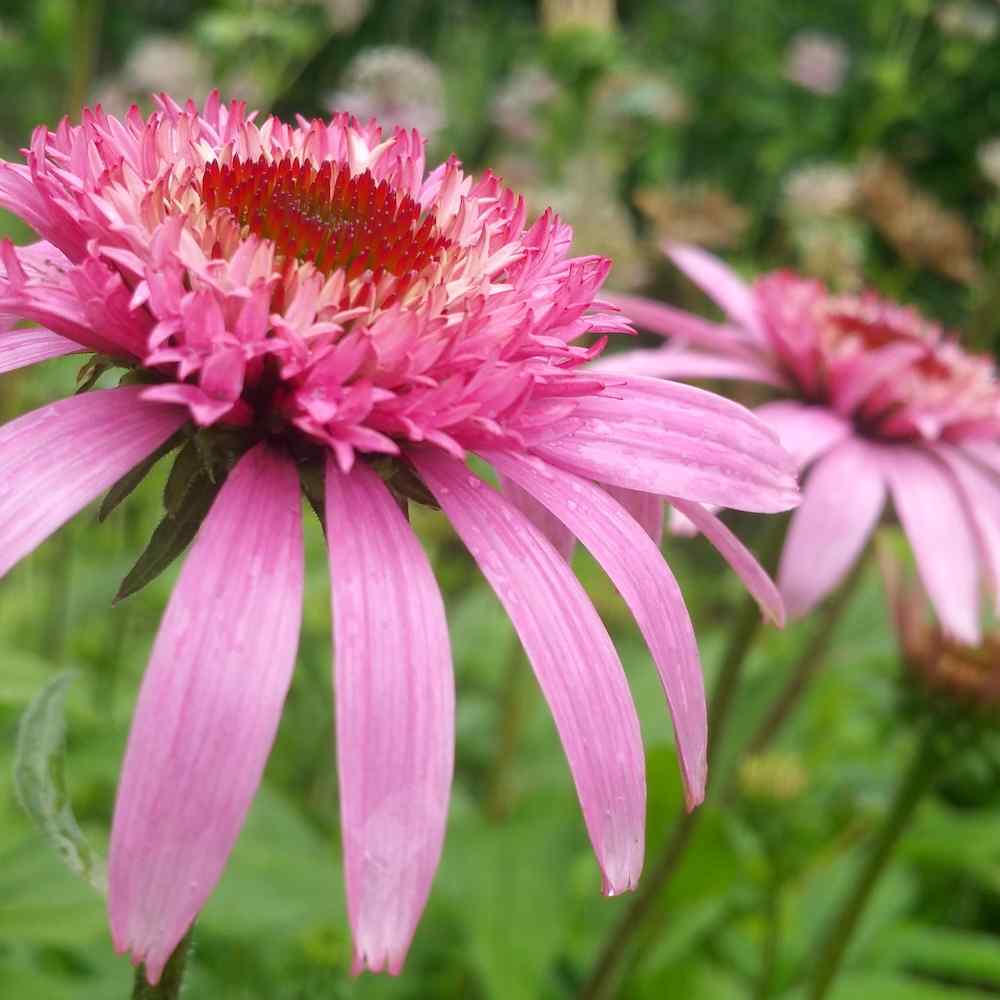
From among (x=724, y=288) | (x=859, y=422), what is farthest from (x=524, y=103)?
(x=859, y=422)

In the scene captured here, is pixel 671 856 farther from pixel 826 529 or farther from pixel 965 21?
pixel 965 21

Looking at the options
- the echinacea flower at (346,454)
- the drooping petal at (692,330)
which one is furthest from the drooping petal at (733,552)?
the drooping petal at (692,330)

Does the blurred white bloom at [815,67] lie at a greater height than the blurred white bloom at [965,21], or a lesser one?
lesser

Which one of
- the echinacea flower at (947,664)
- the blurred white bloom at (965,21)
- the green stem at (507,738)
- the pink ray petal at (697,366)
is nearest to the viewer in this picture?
the pink ray petal at (697,366)

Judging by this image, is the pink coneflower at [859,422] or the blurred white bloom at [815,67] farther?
the blurred white bloom at [815,67]

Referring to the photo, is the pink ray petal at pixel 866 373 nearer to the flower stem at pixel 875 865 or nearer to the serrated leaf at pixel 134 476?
the flower stem at pixel 875 865

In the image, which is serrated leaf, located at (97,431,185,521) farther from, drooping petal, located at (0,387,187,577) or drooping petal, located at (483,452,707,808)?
drooping petal, located at (483,452,707,808)

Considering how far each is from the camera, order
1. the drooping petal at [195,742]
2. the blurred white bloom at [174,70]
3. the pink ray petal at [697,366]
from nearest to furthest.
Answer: the drooping petal at [195,742] < the pink ray petal at [697,366] < the blurred white bloom at [174,70]

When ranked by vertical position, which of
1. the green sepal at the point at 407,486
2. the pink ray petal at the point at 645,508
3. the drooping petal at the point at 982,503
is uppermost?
the green sepal at the point at 407,486

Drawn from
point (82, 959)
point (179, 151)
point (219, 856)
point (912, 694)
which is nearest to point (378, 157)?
point (179, 151)
